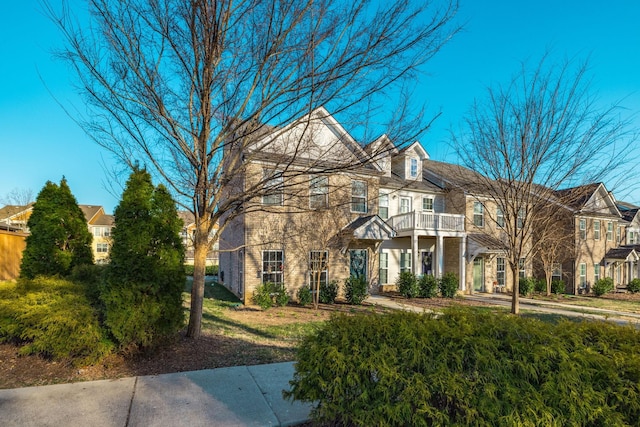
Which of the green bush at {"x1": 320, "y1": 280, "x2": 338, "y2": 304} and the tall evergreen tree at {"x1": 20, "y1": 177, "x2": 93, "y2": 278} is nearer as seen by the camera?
the tall evergreen tree at {"x1": 20, "y1": 177, "x2": 93, "y2": 278}

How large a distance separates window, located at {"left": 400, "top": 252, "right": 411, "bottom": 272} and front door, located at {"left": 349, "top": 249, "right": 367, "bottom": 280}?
262 centimetres

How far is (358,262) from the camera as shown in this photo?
15891mm

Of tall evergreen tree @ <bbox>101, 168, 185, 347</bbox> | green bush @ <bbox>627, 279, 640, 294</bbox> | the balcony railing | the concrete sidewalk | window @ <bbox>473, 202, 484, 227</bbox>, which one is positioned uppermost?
window @ <bbox>473, 202, 484, 227</bbox>

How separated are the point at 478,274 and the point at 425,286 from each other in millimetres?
6124

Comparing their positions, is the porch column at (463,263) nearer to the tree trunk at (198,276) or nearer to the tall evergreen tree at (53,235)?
the tree trunk at (198,276)

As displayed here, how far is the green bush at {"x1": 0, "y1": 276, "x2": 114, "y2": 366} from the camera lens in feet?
15.4

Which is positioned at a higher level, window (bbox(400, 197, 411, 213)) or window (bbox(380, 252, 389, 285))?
window (bbox(400, 197, 411, 213))

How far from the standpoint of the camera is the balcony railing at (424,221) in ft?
54.0

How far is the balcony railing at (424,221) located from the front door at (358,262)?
7.19ft

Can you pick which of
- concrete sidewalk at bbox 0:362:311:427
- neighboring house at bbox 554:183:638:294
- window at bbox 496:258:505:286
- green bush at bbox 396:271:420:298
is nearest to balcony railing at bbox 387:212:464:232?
green bush at bbox 396:271:420:298

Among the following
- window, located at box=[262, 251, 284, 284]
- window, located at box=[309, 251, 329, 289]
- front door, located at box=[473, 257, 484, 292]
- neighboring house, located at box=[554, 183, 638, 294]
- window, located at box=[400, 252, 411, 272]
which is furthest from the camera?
neighboring house, located at box=[554, 183, 638, 294]

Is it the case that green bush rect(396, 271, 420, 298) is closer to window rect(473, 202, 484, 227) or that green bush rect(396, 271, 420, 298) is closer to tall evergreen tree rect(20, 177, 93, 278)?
window rect(473, 202, 484, 227)

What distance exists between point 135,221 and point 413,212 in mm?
13399

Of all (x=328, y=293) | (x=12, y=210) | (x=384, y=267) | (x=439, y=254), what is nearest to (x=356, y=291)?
(x=328, y=293)
